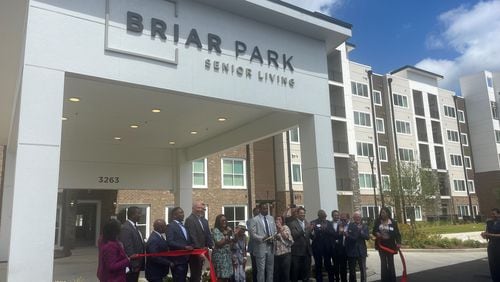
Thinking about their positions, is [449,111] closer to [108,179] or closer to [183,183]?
[183,183]

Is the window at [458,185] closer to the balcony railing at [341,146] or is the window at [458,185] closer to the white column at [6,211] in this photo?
the balcony railing at [341,146]

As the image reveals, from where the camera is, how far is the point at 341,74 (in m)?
40.2

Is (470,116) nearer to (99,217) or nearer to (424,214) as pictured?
(424,214)

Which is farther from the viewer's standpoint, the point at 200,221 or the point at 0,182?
the point at 0,182

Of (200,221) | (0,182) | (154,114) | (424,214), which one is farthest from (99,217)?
(424,214)

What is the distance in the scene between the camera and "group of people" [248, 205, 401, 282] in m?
9.41

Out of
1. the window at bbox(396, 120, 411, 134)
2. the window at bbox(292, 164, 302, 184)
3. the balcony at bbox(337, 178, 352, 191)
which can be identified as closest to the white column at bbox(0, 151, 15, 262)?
the window at bbox(292, 164, 302, 184)

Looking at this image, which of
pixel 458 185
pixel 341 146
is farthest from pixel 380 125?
pixel 458 185

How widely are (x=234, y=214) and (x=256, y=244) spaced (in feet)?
71.5

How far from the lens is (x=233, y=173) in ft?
103

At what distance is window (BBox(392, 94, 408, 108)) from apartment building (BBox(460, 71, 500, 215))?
13.5m

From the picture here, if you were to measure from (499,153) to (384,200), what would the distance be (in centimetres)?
2385

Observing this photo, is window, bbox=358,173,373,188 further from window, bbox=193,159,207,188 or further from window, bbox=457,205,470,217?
window, bbox=193,159,207,188

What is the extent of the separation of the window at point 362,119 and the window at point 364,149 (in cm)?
206
